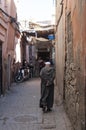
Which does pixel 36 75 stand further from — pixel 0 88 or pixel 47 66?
pixel 47 66

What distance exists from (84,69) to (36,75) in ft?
86.0

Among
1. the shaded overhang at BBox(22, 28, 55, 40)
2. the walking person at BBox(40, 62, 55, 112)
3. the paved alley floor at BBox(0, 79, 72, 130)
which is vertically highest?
the shaded overhang at BBox(22, 28, 55, 40)

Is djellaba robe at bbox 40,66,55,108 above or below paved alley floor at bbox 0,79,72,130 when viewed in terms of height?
above

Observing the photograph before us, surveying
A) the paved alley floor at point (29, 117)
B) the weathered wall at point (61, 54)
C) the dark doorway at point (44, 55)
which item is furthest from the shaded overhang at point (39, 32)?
the paved alley floor at point (29, 117)

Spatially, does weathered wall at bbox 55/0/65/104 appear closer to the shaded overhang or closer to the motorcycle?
the motorcycle

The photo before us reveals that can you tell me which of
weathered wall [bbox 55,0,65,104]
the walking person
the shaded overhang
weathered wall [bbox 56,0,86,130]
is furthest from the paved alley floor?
the shaded overhang

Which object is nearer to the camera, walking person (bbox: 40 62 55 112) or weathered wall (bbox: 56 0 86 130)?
weathered wall (bbox: 56 0 86 130)

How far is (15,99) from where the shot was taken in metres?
14.9

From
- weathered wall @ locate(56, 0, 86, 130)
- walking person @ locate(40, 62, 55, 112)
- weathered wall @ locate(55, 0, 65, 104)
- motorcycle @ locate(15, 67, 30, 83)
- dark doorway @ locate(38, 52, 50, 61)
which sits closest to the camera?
weathered wall @ locate(56, 0, 86, 130)

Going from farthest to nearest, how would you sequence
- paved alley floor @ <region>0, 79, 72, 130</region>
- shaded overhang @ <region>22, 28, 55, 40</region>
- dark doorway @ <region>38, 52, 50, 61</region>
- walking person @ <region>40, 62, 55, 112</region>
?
1. dark doorway @ <region>38, 52, 50, 61</region>
2. shaded overhang @ <region>22, 28, 55, 40</region>
3. walking person @ <region>40, 62, 55, 112</region>
4. paved alley floor @ <region>0, 79, 72, 130</region>

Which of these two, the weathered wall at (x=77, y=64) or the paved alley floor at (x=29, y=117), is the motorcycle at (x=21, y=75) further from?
the weathered wall at (x=77, y=64)

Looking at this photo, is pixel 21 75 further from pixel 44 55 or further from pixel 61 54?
pixel 44 55

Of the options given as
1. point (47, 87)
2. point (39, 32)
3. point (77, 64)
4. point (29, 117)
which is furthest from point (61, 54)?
point (39, 32)

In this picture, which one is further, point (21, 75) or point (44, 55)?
point (44, 55)
